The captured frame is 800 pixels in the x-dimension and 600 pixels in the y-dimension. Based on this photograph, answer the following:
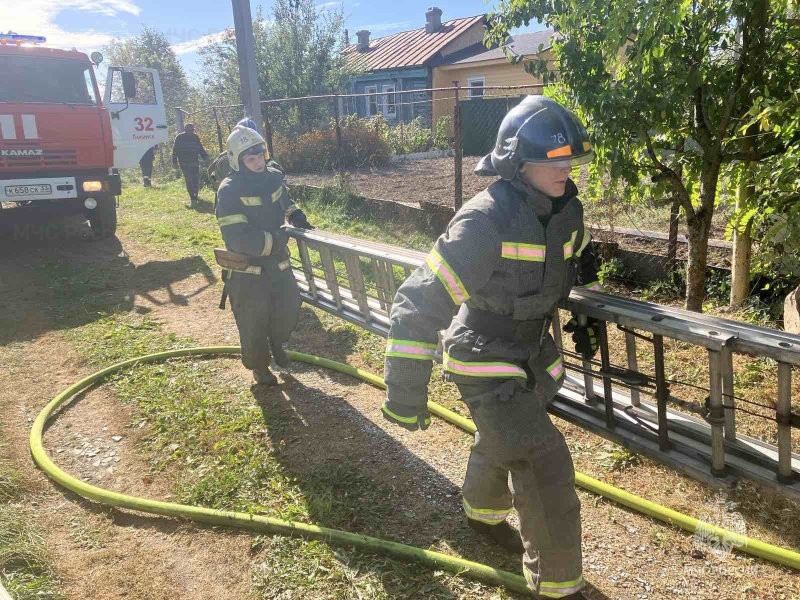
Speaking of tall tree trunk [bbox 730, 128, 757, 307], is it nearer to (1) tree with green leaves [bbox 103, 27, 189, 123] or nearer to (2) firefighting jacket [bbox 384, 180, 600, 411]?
(2) firefighting jacket [bbox 384, 180, 600, 411]

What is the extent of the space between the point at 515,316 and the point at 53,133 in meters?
7.85

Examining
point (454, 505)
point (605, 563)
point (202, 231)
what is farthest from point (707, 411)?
point (202, 231)

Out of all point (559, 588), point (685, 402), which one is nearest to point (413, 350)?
point (559, 588)

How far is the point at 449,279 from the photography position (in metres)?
2.11

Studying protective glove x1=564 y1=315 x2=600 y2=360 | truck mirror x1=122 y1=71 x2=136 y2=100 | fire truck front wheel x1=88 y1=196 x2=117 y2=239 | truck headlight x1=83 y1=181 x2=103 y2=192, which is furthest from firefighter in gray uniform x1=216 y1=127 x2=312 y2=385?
truck mirror x1=122 y1=71 x2=136 y2=100

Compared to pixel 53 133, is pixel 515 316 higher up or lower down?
Result: lower down

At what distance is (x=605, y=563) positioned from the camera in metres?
2.58

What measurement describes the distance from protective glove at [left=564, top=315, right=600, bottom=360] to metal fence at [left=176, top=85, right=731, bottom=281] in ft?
10.9

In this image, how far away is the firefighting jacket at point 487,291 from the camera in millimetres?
2115

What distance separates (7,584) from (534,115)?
2.81 m

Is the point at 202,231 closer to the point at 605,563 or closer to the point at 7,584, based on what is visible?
the point at 7,584

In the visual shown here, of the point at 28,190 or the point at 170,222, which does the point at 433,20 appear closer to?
the point at 170,222

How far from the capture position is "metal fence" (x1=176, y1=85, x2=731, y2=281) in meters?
5.94

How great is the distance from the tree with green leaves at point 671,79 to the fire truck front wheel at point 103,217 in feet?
22.9
